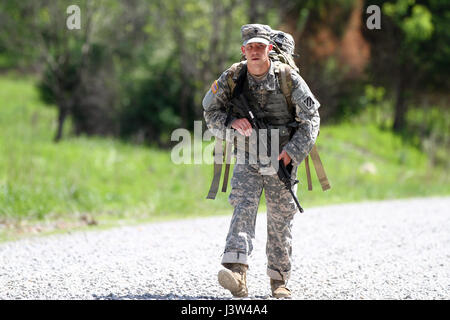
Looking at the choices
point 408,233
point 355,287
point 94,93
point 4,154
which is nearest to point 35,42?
point 94,93

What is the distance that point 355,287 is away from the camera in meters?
4.86

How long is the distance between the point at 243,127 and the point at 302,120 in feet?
1.50

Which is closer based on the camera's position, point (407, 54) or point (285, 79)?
point (285, 79)

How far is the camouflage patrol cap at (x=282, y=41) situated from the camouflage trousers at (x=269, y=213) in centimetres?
97

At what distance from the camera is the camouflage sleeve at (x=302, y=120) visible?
4430 mm

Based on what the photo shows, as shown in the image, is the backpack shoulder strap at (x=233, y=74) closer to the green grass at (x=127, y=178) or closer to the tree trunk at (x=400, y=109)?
the green grass at (x=127, y=178)

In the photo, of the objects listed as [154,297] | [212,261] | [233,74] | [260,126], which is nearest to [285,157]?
[260,126]

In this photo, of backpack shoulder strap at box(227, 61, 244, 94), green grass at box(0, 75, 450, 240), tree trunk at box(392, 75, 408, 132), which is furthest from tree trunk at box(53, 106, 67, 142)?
tree trunk at box(392, 75, 408, 132)

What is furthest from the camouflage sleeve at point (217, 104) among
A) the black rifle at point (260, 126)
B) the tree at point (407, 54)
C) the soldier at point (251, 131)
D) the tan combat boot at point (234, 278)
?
the tree at point (407, 54)

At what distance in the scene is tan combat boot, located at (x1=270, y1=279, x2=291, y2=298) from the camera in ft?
14.8

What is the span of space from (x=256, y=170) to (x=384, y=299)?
139cm

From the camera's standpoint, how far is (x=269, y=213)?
4691 millimetres

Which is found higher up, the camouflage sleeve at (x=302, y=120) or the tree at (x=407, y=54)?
the tree at (x=407, y=54)

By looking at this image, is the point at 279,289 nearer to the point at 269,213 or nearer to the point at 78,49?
the point at 269,213
